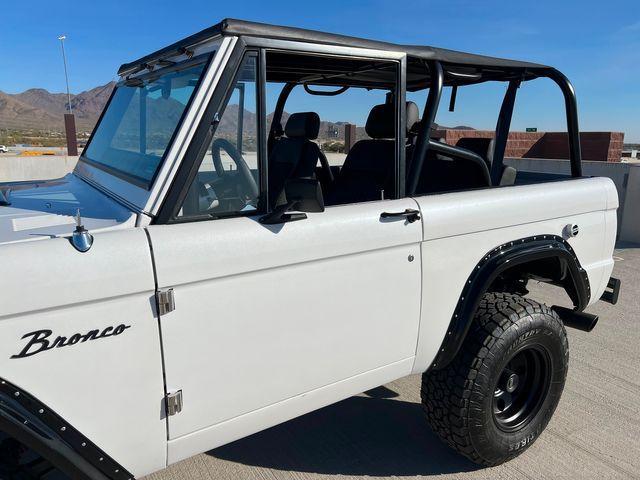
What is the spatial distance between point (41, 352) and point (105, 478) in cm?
49

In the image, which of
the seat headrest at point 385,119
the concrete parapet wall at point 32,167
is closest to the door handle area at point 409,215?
the seat headrest at point 385,119

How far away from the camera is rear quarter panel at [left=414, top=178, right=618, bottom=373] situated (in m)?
2.42

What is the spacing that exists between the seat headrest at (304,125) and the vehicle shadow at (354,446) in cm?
177

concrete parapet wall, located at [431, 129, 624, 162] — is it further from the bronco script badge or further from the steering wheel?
the bronco script badge

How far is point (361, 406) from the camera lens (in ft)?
10.9

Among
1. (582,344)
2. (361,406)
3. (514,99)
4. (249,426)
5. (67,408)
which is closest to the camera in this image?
(67,408)

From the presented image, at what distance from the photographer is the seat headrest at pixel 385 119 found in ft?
9.01

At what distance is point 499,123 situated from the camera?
12.2 ft

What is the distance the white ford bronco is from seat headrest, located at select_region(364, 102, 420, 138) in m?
0.02

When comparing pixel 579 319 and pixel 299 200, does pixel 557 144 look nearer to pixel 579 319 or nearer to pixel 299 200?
pixel 579 319

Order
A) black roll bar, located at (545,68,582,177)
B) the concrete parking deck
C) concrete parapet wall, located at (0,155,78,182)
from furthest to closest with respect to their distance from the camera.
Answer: concrete parapet wall, located at (0,155,78,182)
black roll bar, located at (545,68,582,177)
the concrete parking deck

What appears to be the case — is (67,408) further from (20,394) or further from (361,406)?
(361,406)

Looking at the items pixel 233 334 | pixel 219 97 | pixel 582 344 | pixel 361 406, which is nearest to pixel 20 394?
pixel 233 334

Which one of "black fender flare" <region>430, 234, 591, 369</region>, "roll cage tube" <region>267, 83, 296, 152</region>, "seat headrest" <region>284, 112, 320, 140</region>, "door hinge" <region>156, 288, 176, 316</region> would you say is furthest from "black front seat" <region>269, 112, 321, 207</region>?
"door hinge" <region>156, 288, 176, 316</region>
